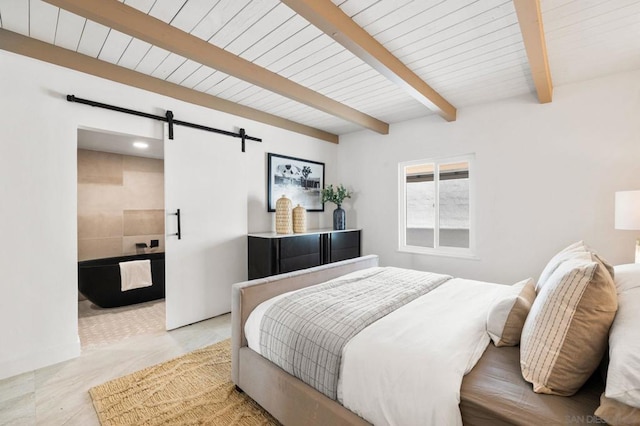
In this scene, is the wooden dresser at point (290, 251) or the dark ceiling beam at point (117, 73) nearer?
the dark ceiling beam at point (117, 73)

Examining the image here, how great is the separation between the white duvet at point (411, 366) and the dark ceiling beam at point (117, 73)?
2.96 m

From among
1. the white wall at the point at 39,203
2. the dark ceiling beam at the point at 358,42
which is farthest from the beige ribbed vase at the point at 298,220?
the white wall at the point at 39,203

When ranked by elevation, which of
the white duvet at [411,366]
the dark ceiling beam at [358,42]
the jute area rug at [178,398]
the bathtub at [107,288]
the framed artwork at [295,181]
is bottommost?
the jute area rug at [178,398]

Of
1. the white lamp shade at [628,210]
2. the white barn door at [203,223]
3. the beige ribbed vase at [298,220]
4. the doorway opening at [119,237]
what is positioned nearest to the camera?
the white lamp shade at [628,210]

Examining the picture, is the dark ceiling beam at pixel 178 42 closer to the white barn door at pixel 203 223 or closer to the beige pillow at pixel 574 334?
the white barn door at pixel 203 223

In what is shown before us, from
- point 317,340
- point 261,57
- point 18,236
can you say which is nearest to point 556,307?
point 317,340

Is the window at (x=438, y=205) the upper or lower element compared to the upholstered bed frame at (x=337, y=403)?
upper

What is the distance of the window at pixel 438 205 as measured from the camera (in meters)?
3.67

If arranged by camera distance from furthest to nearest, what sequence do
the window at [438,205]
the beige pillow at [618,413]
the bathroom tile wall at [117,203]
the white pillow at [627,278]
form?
the bathroom tile wall at [117,203] < the window at [438,205] < the white pillow at [627,278] < the beige pillow at [618,413]

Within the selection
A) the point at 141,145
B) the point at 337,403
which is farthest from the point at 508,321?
the point at 141,145

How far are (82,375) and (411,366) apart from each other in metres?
2.42

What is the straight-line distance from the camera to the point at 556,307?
41.6 inches

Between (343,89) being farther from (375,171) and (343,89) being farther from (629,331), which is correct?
(629,331)

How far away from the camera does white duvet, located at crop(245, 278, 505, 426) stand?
107 centimetres
